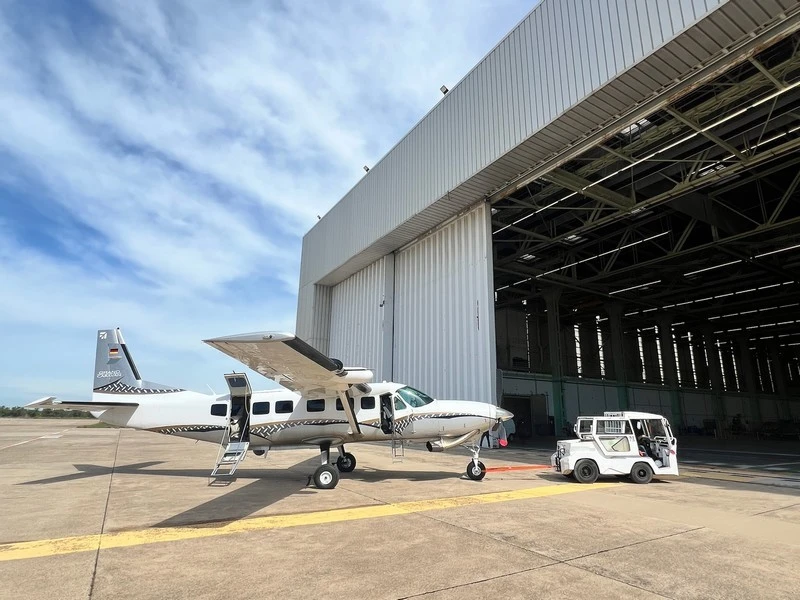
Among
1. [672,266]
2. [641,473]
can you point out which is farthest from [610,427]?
[672,266]

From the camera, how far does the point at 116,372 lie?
1416 cm

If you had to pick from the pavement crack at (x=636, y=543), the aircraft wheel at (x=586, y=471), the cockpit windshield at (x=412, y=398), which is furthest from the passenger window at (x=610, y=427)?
the pavement crack at (x=636, y=543)

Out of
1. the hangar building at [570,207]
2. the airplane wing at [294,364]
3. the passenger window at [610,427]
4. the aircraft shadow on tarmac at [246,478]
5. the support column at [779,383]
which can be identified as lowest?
the aircraft shadow on tarmac at [246,478]

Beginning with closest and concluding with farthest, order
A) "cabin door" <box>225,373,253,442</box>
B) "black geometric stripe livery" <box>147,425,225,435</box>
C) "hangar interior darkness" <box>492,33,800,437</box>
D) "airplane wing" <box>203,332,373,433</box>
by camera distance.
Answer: "airplane wing" <box>203,332,373,433</box> → "cabin door" <box>225,373,253,442</box> → "black geometric stripe livery" <box>147,425,225,435</box> → "hangar interior darkness" <box>492,33,800,437</box>

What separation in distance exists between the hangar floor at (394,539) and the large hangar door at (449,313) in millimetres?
8004

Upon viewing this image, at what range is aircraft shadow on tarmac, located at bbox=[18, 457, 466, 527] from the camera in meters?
8.24

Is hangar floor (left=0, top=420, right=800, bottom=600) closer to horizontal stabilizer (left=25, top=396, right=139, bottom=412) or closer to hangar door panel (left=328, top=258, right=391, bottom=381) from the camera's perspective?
horizontal stabilizer (left=25, top=396, right=139, bottom=412)

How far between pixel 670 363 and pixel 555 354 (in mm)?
15704

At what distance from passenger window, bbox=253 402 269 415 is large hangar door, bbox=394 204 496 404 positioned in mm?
10025

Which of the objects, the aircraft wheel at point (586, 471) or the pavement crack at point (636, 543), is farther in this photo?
the aircraft wheel at point (586, 471)

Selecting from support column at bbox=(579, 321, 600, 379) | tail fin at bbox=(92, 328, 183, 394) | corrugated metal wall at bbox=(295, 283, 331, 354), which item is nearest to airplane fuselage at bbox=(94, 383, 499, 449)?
tail fin at bbox=(92, 328, 183, 394)

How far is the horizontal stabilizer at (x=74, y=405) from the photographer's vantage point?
11.8 metres

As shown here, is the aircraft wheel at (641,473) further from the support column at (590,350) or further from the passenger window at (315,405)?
the support column at (590,350)

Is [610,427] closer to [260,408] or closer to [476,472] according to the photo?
[476,472]
